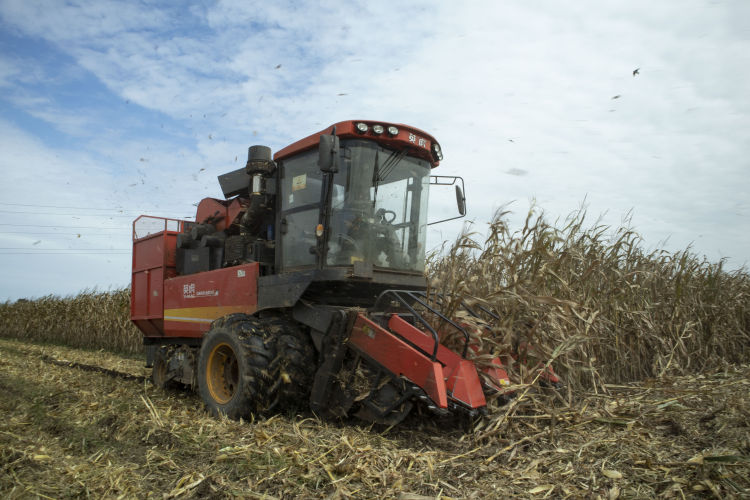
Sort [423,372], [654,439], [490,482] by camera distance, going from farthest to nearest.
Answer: [423,372] < [654,439] < [490,482]

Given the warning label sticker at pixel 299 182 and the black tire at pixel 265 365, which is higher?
the warning label sticker at pixel 299 182

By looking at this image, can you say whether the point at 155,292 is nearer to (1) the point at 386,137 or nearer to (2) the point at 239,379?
(2) the point at 239,379

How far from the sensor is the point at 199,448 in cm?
375

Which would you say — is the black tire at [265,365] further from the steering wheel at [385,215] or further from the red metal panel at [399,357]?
the steering wheel at [385,215]

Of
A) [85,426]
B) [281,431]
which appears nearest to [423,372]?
[281,431]

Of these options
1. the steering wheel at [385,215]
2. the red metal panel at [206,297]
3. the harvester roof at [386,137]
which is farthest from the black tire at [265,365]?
the harvester roof at [386,137]

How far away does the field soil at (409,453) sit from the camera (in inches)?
118

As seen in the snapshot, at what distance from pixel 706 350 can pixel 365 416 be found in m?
4.51

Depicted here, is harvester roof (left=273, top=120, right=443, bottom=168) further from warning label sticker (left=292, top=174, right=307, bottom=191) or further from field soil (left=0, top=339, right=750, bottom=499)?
field soil (left=0, top=339, right=750, bottom=499)

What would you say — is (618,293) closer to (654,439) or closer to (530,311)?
(530,311)

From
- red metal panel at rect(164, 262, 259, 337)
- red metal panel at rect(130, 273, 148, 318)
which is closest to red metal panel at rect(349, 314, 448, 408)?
red metal panel at rect(164, 262, 259, 337)

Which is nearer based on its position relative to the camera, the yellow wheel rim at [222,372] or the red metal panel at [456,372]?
the red metal panel at [456,372]

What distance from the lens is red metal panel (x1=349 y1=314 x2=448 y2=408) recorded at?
3.79 m

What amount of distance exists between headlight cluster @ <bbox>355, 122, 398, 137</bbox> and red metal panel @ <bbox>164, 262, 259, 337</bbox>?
1783 mm
